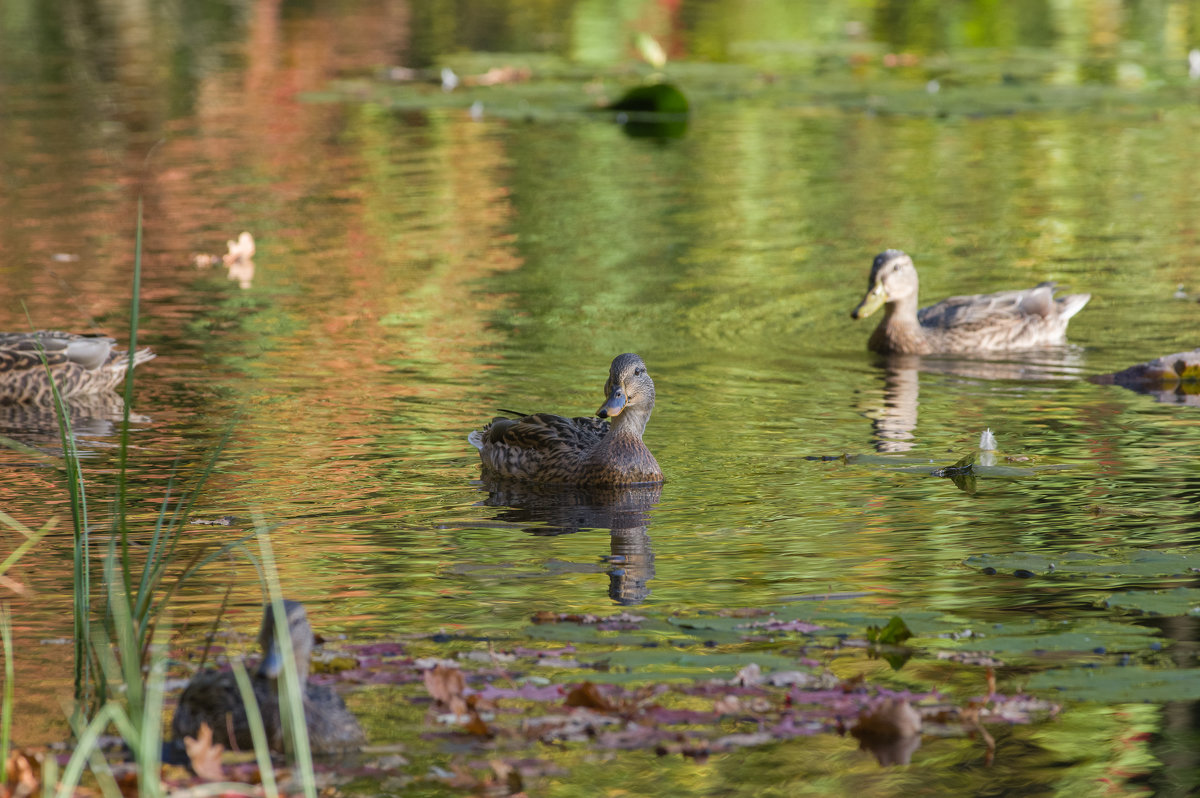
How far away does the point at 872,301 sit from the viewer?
548 inches

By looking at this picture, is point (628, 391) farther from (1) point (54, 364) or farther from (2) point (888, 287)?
(2) point (888, 287)

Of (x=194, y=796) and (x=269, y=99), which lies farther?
(x=269, y=99)

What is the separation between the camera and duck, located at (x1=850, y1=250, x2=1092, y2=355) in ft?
45.3

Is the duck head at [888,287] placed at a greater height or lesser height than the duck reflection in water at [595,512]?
greater

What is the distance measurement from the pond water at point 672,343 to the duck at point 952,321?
22 cm

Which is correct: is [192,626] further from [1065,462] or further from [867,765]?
[1065,462]

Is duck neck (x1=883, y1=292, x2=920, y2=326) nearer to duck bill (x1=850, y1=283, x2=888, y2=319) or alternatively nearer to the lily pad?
duck bill (x1=850, y1=283, x2=888, y2=319)

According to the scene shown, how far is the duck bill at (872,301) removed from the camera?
13.9 metres

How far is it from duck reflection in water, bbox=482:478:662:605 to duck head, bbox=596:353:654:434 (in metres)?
0.43

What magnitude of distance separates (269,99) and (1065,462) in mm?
19104

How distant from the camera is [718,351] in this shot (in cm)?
1343

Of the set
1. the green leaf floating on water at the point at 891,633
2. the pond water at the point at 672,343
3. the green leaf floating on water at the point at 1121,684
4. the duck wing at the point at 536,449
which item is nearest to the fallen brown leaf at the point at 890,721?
the pond water at the point at 672,343

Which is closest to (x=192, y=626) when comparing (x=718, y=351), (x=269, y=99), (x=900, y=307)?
(x=718, y=351)

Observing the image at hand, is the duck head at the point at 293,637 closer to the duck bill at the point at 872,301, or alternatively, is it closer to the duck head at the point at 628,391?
the duck head at the point at 628,391
